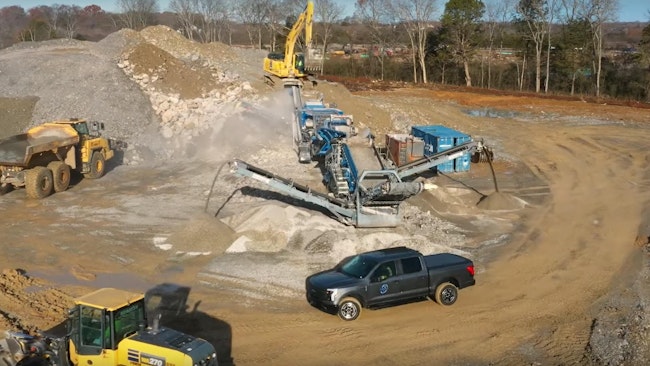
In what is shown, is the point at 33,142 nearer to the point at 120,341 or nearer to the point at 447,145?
the point at 447,145

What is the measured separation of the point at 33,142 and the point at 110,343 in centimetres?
1769

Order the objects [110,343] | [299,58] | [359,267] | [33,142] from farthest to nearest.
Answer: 1. [299,58]
2. [33,142]
3. [359,267]
4. [110,343]

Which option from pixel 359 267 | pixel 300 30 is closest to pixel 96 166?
pixel 300 30

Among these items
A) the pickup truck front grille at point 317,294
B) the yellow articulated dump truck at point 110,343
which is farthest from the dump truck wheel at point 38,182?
the yellow articulated dump truck at point 110,343

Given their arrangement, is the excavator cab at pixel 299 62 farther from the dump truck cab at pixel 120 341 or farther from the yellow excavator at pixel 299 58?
the dump truck cab at pixel 120 341

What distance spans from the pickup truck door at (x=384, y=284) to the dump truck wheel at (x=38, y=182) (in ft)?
49.7

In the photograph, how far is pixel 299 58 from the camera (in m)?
32.4

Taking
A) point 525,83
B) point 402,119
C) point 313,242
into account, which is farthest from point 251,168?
point 525,83

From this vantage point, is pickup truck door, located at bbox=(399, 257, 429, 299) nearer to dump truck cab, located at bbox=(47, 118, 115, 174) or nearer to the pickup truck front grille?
the pickup truck front grille

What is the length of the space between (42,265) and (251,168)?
632 cm

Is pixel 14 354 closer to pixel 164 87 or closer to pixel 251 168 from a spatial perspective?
pixel 251 168

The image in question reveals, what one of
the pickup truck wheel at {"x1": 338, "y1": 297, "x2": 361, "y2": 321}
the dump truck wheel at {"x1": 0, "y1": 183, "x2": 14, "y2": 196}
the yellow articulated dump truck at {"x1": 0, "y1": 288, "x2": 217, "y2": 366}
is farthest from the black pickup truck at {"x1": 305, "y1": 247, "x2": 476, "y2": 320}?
the dump truck wheel at {"x1": 0, "y1": 183, "x2": 14, "y2": 196}

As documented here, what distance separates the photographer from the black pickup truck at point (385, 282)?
14.3 metres

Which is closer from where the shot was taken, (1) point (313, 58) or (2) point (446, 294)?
(2) point (446, 294)
